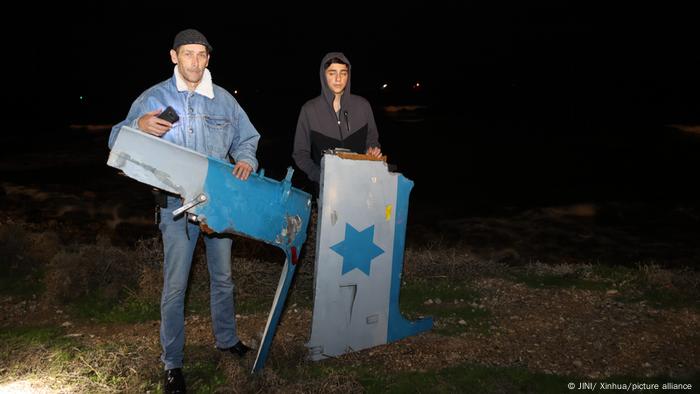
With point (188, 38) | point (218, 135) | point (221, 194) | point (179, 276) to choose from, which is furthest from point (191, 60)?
point (179, 276)

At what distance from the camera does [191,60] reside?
3.04 m

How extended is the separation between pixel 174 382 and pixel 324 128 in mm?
1912

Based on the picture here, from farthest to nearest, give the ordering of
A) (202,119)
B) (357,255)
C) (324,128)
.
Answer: (324,128), (357,255), (202,119)

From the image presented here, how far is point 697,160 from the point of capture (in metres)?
16.8

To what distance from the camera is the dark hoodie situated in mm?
4039

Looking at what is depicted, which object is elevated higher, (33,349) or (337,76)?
(337,76)

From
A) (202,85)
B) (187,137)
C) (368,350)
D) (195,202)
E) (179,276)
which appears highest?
(202,85)

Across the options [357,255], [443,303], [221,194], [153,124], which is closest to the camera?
[153,124]

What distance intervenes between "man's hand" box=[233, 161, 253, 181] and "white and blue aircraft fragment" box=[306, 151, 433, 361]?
0.58 meters

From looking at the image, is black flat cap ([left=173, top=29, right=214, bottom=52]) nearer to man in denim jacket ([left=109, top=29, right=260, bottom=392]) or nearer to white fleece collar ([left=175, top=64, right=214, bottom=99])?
man in denim jacket ([left=109, top=29, right=260, bottom=392])

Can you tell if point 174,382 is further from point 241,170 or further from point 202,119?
point 202,119

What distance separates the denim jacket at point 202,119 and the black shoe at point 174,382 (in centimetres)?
125

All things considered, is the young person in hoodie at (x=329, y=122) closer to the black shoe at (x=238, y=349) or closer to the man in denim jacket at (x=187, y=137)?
the man in denim jacket at (x=187, y=137)

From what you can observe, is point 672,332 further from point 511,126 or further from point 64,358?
point 511,126
